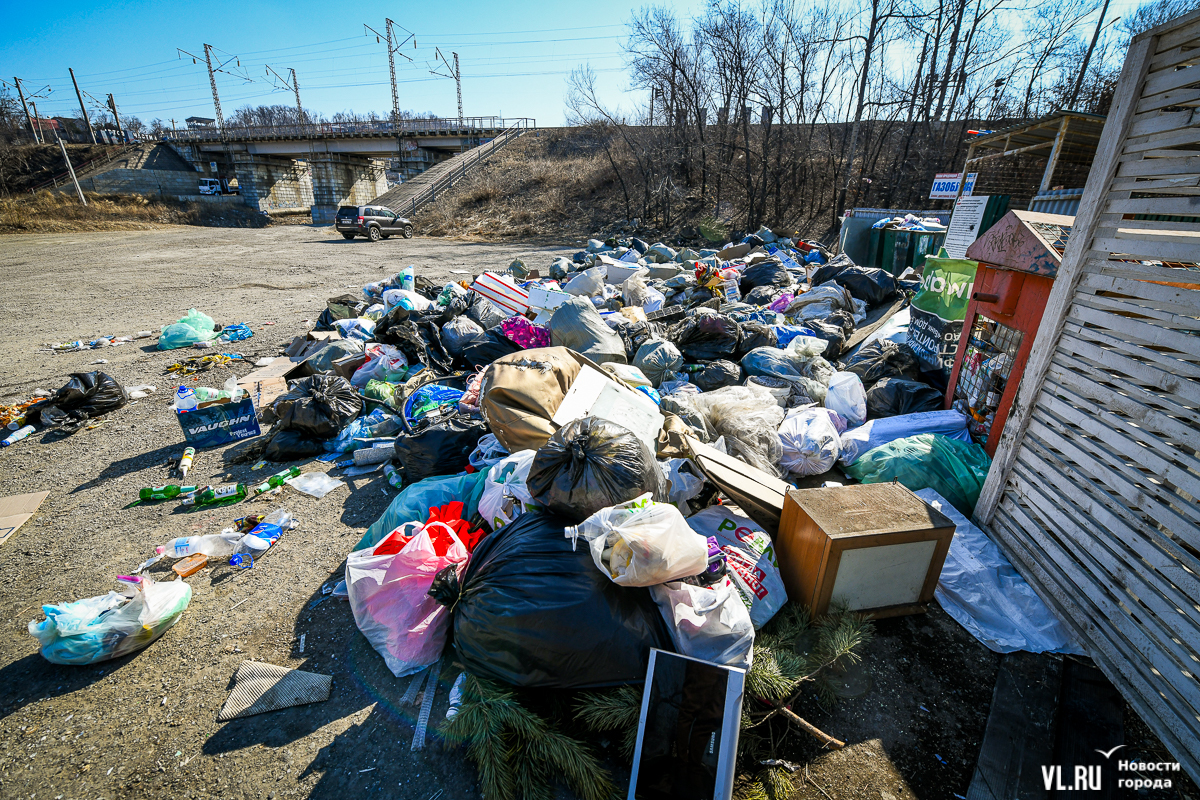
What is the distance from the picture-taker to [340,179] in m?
34.3

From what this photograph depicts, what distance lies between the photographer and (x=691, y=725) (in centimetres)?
150

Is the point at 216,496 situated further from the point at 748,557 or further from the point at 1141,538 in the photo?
the point at 1141,538

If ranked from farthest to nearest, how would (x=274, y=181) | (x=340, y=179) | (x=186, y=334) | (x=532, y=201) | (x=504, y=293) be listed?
(x=274, y=181) → (x=340, y=179) → (x=532, y=201) → (x=186, y=334) → (x=504, y=293)

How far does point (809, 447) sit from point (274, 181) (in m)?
42.7

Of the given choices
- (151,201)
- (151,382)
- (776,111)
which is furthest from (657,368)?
(151,201)

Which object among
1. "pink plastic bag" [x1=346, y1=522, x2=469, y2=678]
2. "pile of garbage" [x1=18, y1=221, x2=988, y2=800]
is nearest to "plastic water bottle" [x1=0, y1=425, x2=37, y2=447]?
"pile of garbage" [x1=18, y1=221, x2=988, y2=800]

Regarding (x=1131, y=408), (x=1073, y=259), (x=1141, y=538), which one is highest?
(x=1073, y=259)

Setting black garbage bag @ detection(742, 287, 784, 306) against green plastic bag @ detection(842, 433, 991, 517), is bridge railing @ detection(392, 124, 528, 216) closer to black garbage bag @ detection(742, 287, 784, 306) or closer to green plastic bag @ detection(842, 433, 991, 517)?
black garbage bag @ detection(742, 287, 784, 306)

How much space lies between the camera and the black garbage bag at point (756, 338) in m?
4.49

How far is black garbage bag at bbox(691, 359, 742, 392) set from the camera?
13.0ft

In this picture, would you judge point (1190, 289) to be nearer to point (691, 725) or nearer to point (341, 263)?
point (691, 725)

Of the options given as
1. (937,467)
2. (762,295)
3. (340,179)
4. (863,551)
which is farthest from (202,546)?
(340,179)

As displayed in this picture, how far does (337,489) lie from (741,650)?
2727 millimetres

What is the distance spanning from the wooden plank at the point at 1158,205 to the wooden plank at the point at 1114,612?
1.19 m
